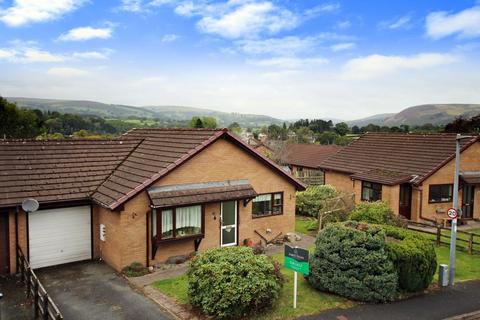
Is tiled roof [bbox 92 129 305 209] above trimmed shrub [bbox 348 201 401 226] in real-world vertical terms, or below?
above

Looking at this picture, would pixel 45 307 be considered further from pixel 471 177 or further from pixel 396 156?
pixel 471 177

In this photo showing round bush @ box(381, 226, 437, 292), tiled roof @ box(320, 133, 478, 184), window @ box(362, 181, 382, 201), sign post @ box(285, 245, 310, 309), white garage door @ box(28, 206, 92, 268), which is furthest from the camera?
window @ box(362, 181, 382, 201)

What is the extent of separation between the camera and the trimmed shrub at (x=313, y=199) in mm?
27297

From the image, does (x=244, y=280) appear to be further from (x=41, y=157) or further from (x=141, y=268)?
(x=41, y=157)

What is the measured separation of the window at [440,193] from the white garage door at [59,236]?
68.4 ft

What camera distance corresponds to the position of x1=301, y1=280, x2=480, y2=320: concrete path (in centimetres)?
1186

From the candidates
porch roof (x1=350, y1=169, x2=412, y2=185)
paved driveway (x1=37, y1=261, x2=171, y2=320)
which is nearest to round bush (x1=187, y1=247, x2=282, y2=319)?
paved driveway (x1=37, y1=261, x2=171, y2=320)

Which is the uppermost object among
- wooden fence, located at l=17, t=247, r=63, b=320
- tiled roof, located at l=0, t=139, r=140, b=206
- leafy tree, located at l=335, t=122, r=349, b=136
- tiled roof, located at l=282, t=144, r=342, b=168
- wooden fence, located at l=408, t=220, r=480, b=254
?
leafy tree, located at l=335, t=122, r=349, b=136

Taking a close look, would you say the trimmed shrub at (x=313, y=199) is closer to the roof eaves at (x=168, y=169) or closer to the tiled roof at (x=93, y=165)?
the tiled roof at (x=93, y=165)

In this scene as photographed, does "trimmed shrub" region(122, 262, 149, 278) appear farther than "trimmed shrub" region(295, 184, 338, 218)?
No

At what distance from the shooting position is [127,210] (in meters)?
15.0

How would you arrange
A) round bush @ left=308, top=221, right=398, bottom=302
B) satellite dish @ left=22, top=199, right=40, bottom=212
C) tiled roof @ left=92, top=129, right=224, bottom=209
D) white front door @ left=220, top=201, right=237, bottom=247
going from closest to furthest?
round bush @ left=308, top=221, right=398, bottom=302 < satellite dish @ left=22, top=199, right=40, bottom=212 < tiled roof @ left=92, top=129, right=224, bottom=209 < white front door @ left=220, top=201, right=237, bottom=247

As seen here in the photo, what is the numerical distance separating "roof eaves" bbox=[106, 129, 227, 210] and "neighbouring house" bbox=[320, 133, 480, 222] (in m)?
13.7

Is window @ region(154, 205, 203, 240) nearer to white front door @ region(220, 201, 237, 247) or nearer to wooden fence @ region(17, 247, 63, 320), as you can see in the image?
white front door @ region(220, 201, 237, 247)
